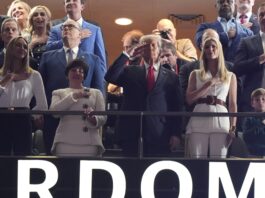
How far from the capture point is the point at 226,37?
8562 millimetres

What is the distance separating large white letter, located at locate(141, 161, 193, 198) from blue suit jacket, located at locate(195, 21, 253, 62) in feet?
4.37

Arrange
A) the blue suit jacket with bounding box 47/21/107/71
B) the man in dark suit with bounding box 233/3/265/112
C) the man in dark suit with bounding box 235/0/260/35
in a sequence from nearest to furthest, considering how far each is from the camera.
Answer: the man in dark suit with bounding box 233/3/265/112 < the blue suit jacket with bounding box 47/21/107/71 < the man in dark suit with bounding box 235/0/260/35

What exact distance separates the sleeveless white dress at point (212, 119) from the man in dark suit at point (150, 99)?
0.63 ft

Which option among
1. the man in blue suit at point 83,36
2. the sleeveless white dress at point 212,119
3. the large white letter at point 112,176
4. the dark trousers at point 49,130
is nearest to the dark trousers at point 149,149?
the large white letter at point 112,176

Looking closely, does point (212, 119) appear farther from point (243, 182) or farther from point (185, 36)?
point (185, 36)

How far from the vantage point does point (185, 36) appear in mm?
13789

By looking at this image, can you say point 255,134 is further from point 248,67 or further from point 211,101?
point 248,67

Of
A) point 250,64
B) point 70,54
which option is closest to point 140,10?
point 70,54

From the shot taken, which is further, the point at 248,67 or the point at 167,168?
the point at 248,67

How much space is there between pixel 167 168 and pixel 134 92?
711 mm

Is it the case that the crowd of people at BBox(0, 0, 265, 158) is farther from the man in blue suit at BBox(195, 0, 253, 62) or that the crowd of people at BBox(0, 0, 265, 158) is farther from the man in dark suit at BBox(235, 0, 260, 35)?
the man in dark suit at BBox(235, 0, 260, 35)

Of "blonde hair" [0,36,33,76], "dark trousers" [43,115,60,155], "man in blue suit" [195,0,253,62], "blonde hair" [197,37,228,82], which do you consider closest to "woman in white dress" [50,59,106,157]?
"dark trousers" [43,115,60,155]

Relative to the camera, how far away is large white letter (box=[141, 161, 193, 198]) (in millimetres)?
7715

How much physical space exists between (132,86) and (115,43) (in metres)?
6.60
